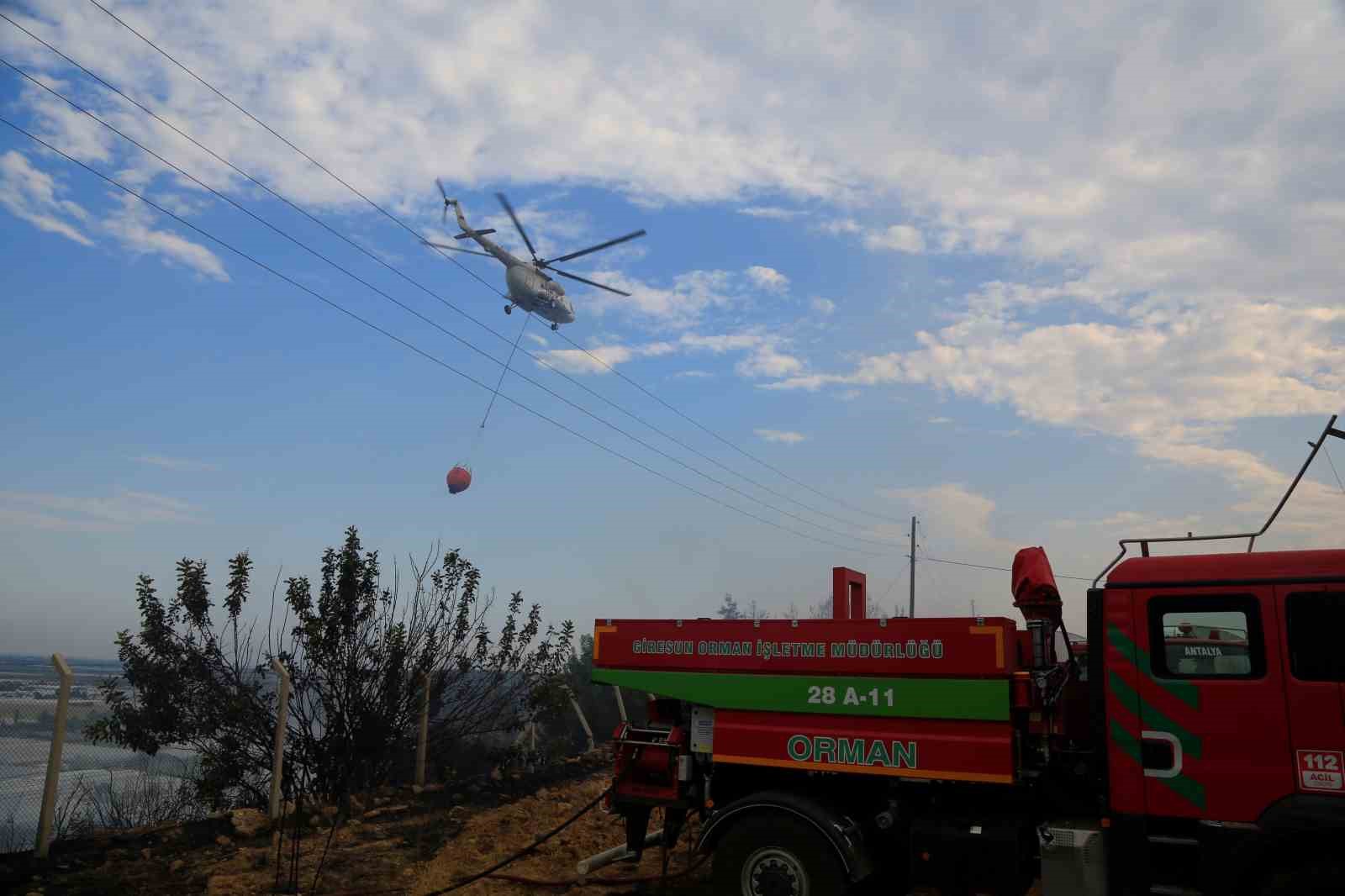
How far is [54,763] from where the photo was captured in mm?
9000

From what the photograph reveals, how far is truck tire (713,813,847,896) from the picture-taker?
696cm

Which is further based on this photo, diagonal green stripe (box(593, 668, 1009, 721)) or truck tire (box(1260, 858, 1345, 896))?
diagonal green stripe (box(593, 668, 1009, 721))

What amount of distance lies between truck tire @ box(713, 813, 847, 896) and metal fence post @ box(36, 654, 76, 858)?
6809 mm

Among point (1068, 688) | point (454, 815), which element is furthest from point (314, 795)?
point (1068, 688)

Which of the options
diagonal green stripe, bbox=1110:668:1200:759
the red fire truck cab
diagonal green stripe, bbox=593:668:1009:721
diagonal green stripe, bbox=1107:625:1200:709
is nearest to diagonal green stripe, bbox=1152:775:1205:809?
the red fire truck cab

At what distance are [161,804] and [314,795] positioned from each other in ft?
9.77

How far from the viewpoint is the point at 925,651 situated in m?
6.89

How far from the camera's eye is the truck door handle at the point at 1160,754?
6039mm

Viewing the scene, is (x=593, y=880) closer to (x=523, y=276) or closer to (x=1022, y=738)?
(x=1022, y=738)

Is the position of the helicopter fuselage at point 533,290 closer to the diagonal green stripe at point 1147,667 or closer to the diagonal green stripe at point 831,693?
the diagonal green stripe at point 831,693

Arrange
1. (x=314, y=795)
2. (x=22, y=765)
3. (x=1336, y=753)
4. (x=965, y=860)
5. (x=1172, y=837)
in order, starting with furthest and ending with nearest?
(x=314, y=795) → (x=22, y=765) → (x=965, y=860) → (x=1172, y=837) → (x=1336, y=753)

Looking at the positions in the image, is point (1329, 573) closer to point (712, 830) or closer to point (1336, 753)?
point (1336, 753)

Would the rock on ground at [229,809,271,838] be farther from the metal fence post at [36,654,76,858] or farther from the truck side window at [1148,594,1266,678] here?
the truck side window at [1148,594,1266,678]

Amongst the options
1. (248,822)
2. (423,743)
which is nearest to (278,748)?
(248,822)
